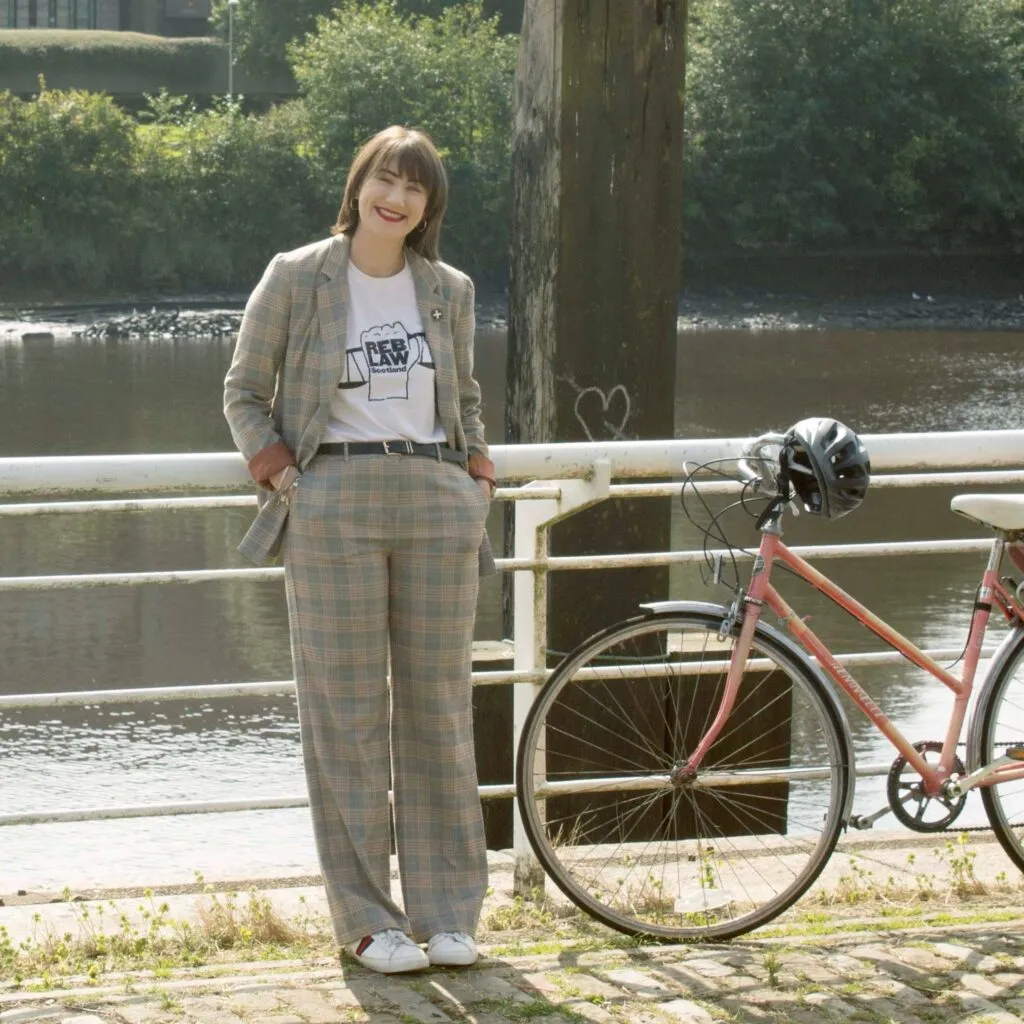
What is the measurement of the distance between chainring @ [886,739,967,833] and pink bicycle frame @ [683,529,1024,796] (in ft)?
0.06

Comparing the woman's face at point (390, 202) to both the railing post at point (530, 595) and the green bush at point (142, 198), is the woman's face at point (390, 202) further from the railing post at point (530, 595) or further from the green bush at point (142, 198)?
the green bush at point (142, 198)

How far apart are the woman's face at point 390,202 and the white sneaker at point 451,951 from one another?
49.1 inches

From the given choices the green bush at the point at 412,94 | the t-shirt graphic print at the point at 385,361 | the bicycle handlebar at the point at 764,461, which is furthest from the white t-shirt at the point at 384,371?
the green bush at the point at 412,94

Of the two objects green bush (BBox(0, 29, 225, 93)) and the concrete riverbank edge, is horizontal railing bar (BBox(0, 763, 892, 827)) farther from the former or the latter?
green bush (BBox(0, 29, 225, 93))

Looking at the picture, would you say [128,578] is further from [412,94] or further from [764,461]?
[412,94]

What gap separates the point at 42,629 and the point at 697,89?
52181mm

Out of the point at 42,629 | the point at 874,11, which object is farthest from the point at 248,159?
the point at 42,629

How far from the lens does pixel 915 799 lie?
3.93m

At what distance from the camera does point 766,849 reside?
168 inches

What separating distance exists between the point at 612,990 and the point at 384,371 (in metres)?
1.14

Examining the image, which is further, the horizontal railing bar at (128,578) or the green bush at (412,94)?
the green bush at (412,94)

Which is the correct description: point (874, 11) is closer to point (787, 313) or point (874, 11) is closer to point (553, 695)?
point (787, 313)

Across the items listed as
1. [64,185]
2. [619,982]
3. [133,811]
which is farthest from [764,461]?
[64,185]

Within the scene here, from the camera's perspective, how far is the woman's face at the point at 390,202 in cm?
361
